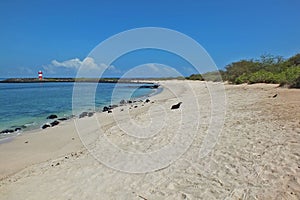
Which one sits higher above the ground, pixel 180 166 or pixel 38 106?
pixel 38 106

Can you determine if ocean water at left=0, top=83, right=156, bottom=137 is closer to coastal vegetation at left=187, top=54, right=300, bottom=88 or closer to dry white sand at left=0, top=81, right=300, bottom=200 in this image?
dry white sand at left=0, top=81, right=300, bottom=200

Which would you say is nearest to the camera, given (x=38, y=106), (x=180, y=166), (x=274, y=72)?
(x=180, y=166)

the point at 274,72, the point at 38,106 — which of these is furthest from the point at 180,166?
the point at 274,72

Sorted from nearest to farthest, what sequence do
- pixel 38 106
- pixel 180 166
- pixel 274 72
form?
1. pixel 180 166
2. pixel 38 106
3. pixel 274 72

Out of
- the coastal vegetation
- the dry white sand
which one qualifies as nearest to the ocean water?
the dry white sand

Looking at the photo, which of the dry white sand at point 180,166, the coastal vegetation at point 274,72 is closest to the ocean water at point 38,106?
the dry white sand at point 180,166

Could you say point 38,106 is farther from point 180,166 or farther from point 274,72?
point 274,72

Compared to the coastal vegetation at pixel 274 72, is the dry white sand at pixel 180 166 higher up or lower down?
lower down

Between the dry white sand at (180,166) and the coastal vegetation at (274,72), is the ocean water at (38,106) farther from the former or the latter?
the coastal vegetation at (274,72)

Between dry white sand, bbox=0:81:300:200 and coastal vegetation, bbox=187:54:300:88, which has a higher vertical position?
coastal vegetation, bbox=187:54:300:88

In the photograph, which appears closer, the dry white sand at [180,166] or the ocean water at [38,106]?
the dry white sand at [180,166]

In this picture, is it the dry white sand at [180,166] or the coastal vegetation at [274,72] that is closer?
the dry white sand at [180,166]

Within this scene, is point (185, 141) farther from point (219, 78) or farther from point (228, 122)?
point (219, 78)

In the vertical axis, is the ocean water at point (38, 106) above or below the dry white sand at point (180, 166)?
above
